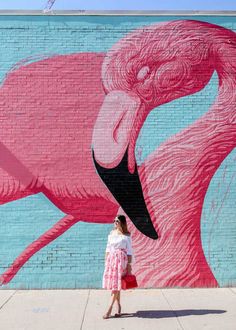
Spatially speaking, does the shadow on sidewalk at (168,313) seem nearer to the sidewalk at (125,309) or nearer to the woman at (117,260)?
the sidewalk at (125,309)

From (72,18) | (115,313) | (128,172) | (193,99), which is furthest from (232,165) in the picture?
(72,18)

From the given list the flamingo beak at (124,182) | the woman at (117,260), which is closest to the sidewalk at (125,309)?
the woman at (117,260)

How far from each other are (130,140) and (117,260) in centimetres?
279

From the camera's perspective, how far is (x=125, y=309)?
6680mm

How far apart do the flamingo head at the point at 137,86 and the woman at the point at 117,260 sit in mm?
1789

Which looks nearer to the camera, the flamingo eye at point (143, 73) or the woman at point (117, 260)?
the woman at point (117, 260)

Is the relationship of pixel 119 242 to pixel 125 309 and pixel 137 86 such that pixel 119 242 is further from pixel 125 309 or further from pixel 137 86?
pixel 137 86

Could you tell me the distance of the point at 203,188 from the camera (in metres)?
8.30

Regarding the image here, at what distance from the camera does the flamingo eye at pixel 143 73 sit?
8516 millimetres

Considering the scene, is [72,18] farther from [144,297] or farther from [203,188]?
[144,297]

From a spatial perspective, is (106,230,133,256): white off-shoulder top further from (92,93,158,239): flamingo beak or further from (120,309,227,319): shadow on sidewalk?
(92,93,158,239): flamingo beak

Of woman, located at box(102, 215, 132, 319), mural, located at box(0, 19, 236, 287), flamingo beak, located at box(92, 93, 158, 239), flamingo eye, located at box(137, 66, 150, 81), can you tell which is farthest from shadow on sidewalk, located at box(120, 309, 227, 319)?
flamingo eye, located at box(137, 66, 150, 81)

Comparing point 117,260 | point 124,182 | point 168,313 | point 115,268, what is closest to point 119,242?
point 117,260

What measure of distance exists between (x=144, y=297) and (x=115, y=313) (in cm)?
118
